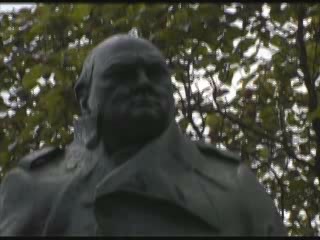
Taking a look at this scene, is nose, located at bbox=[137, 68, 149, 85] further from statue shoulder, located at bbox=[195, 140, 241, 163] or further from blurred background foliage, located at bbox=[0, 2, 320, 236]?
blurred background foliage, located at bbox=[0, 2, 320, 236]

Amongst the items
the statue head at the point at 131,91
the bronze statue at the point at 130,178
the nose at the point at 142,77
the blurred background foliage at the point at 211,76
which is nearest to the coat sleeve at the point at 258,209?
the bronze statue at the point at 130,178

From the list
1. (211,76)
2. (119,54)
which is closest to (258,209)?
(119,54)

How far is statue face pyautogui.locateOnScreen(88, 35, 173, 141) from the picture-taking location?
4.50m

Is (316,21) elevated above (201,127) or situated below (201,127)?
above

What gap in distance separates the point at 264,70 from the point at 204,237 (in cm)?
665

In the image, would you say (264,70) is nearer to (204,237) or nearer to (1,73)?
(1,73)

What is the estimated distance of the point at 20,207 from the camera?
14.8 ft

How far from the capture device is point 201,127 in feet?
34.7

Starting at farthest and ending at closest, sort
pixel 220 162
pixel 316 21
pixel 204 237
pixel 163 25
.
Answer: pixel 316 21
pixel 163 25
pixel 220 162
pixel 204 237

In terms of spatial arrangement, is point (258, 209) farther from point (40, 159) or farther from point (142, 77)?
point (40, 159)

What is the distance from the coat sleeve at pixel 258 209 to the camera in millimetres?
4469

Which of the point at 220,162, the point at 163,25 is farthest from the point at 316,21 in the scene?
the point at 220,162

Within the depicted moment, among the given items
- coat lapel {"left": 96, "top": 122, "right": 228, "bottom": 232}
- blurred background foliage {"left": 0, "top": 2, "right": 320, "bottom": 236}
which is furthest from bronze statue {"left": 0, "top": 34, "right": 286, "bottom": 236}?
blurred background foliage {"left": 0, "top": 2, "right": 320, "bottom": 236}

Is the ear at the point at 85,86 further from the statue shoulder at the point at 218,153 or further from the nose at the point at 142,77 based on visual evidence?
the statue shoulder at the point at 218,153
